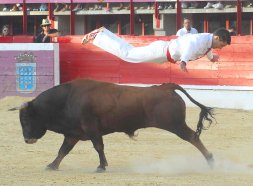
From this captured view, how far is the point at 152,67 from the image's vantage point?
16.2 metres

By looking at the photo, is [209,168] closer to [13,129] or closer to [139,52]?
[139,52]

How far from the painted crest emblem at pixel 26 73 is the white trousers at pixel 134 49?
796 cm

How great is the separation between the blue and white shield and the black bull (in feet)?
26.7

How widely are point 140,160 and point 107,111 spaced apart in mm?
1114

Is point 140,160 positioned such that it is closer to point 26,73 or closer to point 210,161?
point 210,161

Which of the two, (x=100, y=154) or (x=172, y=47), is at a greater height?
(x=172, y=47)

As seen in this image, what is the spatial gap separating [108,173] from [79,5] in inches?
561

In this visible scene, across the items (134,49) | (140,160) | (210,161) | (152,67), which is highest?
(134,49)

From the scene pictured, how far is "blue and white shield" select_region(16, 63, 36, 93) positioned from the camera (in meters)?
16.9

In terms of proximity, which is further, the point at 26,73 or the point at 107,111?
the point at 26,73

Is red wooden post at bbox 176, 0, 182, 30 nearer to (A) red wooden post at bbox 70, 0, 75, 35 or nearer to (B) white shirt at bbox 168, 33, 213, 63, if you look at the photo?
(A) red wooden post at bbox 70, 0, 75, 35

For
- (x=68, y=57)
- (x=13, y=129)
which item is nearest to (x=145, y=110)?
(x=13, y=129)

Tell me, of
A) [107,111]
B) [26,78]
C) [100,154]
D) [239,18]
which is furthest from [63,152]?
[239,18]

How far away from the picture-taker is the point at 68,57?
1706 centimetres
